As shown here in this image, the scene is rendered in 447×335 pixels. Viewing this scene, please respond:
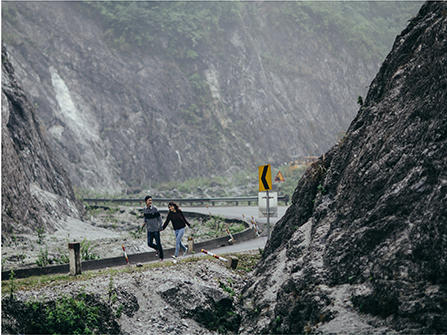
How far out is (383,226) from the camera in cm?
713

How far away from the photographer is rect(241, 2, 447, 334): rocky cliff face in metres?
6.28

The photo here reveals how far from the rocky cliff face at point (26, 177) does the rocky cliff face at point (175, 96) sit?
13.5 meters

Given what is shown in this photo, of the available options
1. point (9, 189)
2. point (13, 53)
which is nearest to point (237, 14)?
point (13, 53)

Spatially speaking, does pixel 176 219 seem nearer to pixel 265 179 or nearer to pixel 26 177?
pixel 265 179

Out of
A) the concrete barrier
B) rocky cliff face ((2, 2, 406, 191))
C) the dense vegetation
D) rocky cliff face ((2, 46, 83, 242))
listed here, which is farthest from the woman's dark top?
the dense vegetation

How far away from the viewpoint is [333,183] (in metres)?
9.15

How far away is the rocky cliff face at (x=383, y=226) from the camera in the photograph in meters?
6.28

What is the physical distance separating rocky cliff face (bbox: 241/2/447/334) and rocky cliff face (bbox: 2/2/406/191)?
99.4 ft

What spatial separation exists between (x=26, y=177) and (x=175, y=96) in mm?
31568

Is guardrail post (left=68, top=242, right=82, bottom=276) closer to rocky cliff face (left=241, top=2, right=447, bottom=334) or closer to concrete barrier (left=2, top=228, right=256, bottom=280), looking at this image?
concrete barrier (left=2, top=228, right=256, bottom=280)

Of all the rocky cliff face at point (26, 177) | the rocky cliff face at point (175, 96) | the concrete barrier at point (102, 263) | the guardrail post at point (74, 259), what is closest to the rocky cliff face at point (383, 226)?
the guardrail post at point (74, 259)

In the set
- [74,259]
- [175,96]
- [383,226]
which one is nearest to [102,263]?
[74,259]

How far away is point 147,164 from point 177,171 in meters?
3.24

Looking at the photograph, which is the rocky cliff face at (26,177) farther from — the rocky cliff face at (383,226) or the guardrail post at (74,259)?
the rocky cliff face at (383,226)
